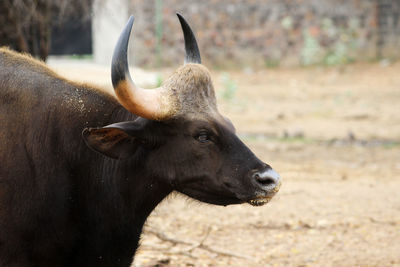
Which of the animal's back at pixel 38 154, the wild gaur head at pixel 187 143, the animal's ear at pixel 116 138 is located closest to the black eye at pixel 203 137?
the wild gaur head at pixel 187 143

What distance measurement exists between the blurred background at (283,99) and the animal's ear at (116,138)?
2.21ft

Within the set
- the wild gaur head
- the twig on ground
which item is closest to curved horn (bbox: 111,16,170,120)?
the wild gaur head

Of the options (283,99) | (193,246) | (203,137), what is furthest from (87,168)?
(283,99)

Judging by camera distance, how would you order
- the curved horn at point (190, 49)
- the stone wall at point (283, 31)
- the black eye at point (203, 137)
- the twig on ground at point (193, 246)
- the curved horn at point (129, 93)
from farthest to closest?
1. the stone wall at point (283, 31)
2. the twig on ground at point (193, 246)
3. the curved horn at point (190, 49)
4. the black eye at point (203, 137)
5. the curved horn at point (129, 93)

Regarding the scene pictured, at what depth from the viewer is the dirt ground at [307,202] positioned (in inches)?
212

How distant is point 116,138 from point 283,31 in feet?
46.5

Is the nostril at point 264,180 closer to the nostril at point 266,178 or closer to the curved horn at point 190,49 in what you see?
the nostril at point 266,178

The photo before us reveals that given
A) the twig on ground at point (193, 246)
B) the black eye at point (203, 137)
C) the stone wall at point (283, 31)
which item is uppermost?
the stone wall at point (283, 31)

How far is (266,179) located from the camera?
3.61 m

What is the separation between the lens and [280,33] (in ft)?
57.0

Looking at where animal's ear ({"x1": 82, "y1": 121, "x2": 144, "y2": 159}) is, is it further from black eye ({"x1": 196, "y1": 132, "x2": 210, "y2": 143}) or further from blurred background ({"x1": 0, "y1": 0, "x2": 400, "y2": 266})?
blurred background ({"x1": 0, "y1": 0, "x2": 400, "y2": 266})

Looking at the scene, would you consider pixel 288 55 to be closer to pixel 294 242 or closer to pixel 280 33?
pixel 280 33

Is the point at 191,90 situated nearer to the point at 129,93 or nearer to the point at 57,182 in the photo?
the point at 129,93

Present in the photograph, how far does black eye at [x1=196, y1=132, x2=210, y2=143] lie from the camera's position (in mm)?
3746
